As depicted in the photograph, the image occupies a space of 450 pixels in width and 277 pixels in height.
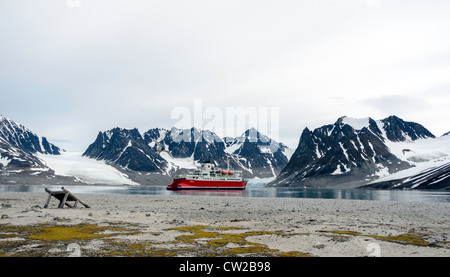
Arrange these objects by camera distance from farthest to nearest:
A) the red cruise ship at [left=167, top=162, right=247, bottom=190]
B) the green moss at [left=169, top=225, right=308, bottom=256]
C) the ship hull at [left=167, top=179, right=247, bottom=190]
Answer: the red cruise ship at [left=167, top=162, right=247, bottom=190] → the ship hull at [left=167, top=179, right=247, bottom=190] → the green moss at [left=169, top=225, right=308, bottom=256]

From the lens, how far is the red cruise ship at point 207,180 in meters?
129

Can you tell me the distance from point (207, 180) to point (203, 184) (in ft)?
7.66

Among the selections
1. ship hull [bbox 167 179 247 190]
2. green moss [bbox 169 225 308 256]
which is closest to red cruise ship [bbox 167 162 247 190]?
ship hull [bbox 167 179 247 190]

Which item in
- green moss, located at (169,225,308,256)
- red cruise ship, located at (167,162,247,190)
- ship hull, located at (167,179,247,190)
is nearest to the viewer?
green moss, located at (169,225,308,256)

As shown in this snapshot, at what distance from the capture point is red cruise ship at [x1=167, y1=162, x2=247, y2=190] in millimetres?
128750

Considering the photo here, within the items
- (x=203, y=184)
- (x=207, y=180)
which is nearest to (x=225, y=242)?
(x=203, y=184)

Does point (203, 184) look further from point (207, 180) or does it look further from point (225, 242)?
point (225, 242)

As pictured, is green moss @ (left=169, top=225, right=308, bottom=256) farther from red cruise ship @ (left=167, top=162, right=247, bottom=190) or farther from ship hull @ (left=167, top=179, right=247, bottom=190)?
red cruise ship @ (left=167, top=162, right=247, bottom=190)
